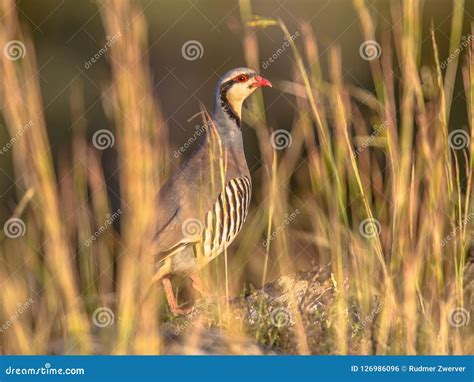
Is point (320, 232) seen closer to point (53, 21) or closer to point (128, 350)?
point (128, 350)

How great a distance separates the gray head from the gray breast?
1.79ft

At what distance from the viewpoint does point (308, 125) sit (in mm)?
5133

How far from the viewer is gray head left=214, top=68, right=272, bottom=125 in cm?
666

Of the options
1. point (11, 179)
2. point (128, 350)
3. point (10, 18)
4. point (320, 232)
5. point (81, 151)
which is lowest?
point (128, 350)

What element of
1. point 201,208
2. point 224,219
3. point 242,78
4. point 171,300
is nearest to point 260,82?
point 242,78

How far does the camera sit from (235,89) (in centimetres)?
673

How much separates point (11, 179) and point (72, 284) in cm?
520

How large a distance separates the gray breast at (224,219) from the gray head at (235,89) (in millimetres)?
547

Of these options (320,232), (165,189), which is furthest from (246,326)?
(165,189)

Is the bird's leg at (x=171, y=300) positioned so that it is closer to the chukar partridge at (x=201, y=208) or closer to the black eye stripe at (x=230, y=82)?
the chukar partridge at (x=201, y=208)

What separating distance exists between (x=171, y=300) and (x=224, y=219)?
2.06ft

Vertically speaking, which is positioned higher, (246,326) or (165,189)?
(165,189)

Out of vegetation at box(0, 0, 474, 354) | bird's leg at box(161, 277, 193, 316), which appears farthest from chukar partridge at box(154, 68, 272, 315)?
vegetation at box(0, 0, 474, 354)

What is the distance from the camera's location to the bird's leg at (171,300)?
5.96 m
